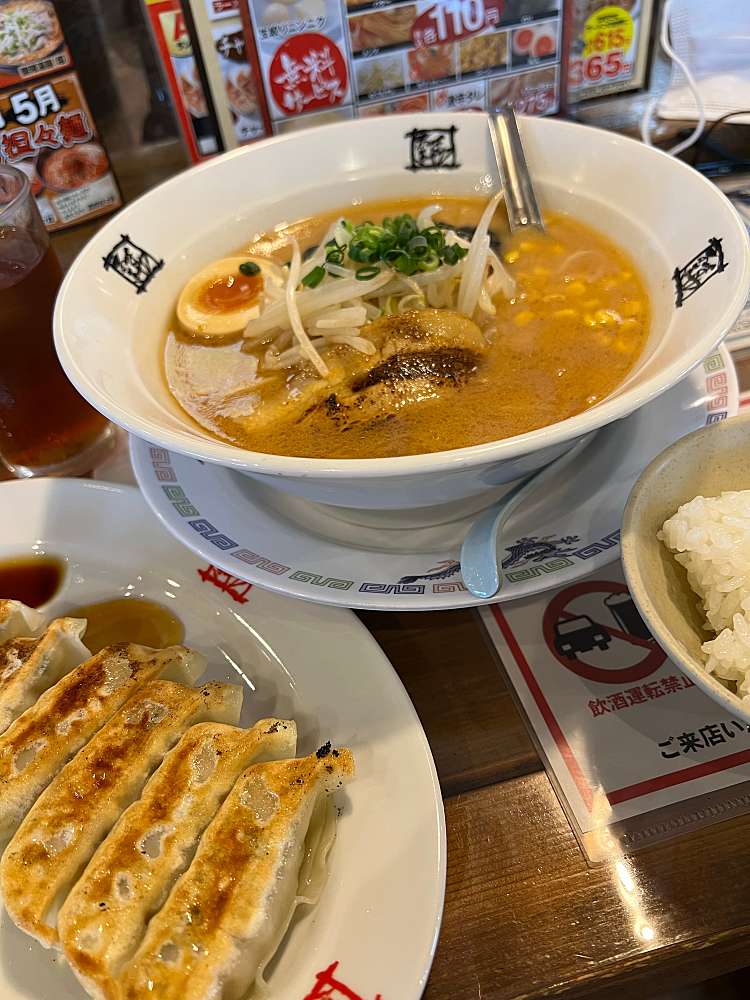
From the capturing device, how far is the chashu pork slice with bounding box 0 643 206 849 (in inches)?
46.4

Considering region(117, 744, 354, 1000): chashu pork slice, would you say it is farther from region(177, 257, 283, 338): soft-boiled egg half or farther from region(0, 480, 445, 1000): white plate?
region(177, 257, 283, 338): soft-boiled egg half

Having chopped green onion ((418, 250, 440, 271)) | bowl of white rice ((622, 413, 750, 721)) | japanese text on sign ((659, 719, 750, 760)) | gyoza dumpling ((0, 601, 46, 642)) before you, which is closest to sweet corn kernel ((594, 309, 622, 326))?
chopped green onion ((418, 250, 440, 271))

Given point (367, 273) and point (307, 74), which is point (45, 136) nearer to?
point (307, 74)

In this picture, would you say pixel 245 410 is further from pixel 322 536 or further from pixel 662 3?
pixel 662 3

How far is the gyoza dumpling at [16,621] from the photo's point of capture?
1.48m

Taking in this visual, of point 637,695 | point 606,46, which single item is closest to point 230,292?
point 637,695

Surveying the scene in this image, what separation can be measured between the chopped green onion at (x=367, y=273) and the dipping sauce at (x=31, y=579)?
95 centimetres

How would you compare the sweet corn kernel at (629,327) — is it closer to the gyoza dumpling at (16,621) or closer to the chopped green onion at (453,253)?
the chopped green onion at (453,253)

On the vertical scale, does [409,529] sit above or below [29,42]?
below

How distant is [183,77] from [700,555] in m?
2.17

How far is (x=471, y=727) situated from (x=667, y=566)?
0.42 m

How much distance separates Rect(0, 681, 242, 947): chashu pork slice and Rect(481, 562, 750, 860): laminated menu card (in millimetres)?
522

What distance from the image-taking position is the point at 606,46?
8.71ft

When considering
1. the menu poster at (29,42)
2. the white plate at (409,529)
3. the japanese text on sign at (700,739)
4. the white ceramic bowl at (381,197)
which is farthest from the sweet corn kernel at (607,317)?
the menu poster at (29,42)
